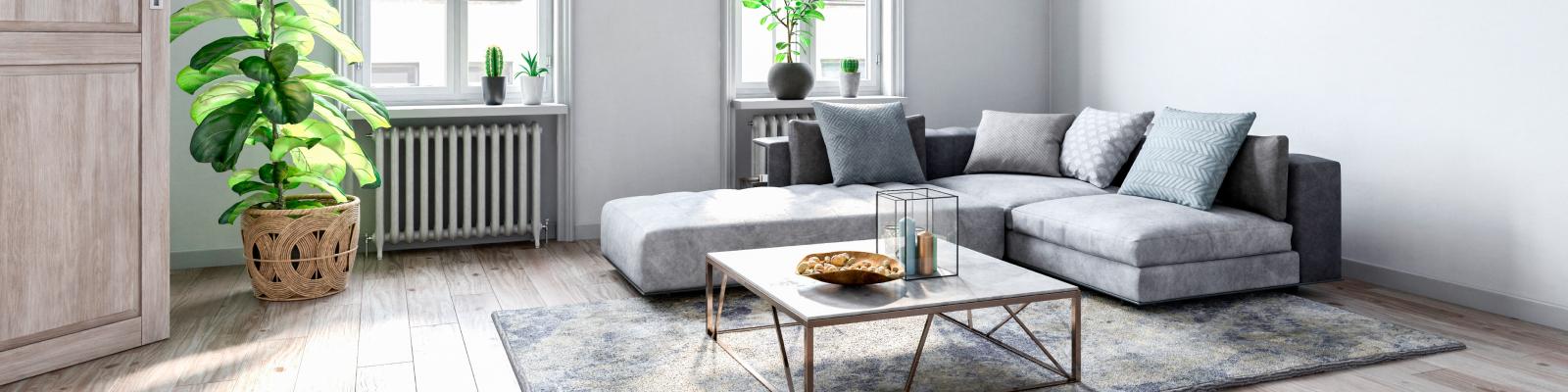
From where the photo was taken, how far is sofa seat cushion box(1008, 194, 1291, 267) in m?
3.88

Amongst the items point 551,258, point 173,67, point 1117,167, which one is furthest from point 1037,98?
point 173,67

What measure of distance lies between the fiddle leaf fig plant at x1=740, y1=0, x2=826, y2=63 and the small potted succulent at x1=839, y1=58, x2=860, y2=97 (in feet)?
0.82

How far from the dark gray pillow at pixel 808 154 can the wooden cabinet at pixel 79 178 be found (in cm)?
242

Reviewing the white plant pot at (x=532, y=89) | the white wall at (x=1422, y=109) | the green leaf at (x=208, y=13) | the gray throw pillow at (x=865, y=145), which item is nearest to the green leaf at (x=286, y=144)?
the green leaf at (x=208, y=13)

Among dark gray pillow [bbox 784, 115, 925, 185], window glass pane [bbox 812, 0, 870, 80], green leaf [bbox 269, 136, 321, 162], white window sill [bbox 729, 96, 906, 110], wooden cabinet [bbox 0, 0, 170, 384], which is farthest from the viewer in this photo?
window glass pane [bbox 812, 0, 870, 80]

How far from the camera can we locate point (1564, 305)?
382 centimetres

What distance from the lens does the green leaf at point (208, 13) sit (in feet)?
12.7

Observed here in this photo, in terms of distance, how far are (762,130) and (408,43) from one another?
5.71 ft

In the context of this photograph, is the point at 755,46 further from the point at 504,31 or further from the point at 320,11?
the point at 320,11

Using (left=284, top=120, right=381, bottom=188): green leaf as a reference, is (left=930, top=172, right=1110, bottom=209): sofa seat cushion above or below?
below

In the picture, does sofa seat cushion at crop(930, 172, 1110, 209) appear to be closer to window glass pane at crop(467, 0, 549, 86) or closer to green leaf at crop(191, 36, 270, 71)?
window glass pane at crop(467, 0, 549, 86)

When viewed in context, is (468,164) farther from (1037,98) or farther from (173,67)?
(1037,98)

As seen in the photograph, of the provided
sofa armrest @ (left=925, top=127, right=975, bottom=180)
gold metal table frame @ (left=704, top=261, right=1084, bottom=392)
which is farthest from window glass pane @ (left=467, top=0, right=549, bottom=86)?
gold metal table frame @ (left=704, top=261, right=1084, bottom=392)

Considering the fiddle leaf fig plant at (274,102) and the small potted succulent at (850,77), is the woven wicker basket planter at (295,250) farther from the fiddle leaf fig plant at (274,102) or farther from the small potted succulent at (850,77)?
the small potted succulent at (850,77)
